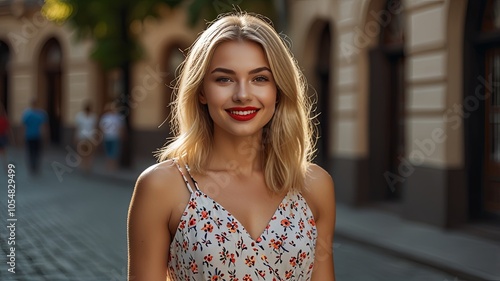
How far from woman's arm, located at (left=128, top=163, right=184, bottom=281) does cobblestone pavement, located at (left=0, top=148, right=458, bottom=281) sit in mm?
4775

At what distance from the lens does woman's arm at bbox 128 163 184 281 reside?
2080mm

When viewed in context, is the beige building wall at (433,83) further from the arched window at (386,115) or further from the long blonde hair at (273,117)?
the long blonde hair at (273,117)

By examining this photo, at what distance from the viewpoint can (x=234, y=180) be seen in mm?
2193

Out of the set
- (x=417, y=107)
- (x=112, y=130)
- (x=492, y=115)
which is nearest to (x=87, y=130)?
(x=112, y=130)

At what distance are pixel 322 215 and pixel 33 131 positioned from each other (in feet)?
52.7

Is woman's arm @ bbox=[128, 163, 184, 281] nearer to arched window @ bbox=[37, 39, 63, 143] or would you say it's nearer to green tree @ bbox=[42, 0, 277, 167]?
green tree @ bbox=[42, 0, 277, 167]

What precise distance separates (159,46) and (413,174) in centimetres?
1380

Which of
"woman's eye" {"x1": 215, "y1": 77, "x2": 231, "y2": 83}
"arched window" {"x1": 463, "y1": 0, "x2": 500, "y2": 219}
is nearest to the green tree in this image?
"arched window" {"x1": 463, "y1": 0, "x2": 500, "y2": 219}

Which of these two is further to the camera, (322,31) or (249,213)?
(322,31)

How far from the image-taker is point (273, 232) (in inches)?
83.1

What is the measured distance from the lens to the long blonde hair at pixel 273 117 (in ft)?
6.95

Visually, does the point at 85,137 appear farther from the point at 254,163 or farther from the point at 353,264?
the point at 254,163

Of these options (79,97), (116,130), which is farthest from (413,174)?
(79,97)

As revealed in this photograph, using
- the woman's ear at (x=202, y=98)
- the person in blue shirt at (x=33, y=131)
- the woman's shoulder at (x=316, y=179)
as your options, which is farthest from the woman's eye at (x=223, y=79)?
the person in blue shirt at (x=33, y=131)
